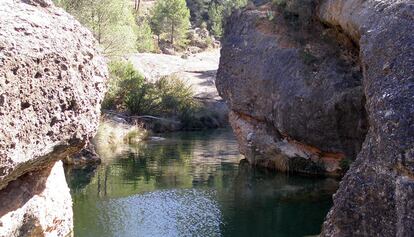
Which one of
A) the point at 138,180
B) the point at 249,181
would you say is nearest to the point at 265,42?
the point at 249,181

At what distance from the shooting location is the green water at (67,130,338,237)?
16.6 metres

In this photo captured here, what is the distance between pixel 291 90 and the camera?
80.1 ft

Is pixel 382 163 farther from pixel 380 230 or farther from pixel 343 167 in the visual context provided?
pixel 343 167

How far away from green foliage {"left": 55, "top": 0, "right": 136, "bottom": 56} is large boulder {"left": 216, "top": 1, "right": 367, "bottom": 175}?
11.0 metres

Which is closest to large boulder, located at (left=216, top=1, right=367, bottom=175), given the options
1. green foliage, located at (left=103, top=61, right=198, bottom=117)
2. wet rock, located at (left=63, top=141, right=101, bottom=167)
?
wet rock, located at (left=63, top=141, right=101, bottom=167)

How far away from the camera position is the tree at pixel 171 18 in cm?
7000

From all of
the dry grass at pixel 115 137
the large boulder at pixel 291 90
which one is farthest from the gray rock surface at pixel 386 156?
the dry grass at pixel 115 137

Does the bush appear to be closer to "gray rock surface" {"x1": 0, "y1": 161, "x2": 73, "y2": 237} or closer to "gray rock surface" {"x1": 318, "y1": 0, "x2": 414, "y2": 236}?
"gray rock surface" {"x1": 0, "y1": 161, "x2": 73, "y2": 237}

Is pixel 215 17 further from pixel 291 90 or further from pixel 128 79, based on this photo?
pixel 291 90

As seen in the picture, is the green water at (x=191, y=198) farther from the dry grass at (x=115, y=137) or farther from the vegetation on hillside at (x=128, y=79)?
the vegetation on hillside at (x=128, y=79)

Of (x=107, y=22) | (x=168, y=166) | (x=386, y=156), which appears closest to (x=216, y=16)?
(x=107, y=22)

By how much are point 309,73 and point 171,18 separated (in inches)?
1900

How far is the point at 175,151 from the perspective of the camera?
32.3m

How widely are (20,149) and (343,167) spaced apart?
1621cm
